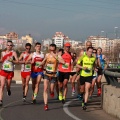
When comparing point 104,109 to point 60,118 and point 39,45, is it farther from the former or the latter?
point 39,45

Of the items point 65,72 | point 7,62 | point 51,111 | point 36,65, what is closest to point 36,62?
point 36,65

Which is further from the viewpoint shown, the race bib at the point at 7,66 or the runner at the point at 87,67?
the race bib at the point at 7,66

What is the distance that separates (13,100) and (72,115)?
393cm

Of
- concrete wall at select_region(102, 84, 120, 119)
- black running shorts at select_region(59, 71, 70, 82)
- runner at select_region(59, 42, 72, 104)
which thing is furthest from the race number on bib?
concrete wall at select_region(102, 84, 120, 119)

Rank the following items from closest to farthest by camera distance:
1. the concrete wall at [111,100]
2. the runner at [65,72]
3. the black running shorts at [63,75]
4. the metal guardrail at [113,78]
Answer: the concrete wall at [111,100] → the metal guardrail at [113,78] → the runner at [65,72] → the black running shorts at [63,75]

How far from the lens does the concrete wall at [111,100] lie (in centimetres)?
1009

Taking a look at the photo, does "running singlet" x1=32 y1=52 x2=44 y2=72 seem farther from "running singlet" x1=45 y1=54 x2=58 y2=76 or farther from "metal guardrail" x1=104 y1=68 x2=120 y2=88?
"metal guardrail" x1=104 y1=68 x2=120 y2=88

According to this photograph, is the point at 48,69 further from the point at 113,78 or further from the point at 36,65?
the point at 113,78

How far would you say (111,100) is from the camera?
10633mm

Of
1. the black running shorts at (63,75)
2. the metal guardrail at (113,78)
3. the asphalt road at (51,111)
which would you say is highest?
the metal guardrail at (113,78)

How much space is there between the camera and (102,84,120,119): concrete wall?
33.1 feet

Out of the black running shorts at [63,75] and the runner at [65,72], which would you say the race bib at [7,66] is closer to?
the runner at [65,72]

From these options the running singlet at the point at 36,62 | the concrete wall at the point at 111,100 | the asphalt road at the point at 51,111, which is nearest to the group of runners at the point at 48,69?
the running singlet at the point at 36,62

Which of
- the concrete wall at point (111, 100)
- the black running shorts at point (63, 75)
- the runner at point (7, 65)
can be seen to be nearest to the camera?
the concrete wall at point (111, 100)
